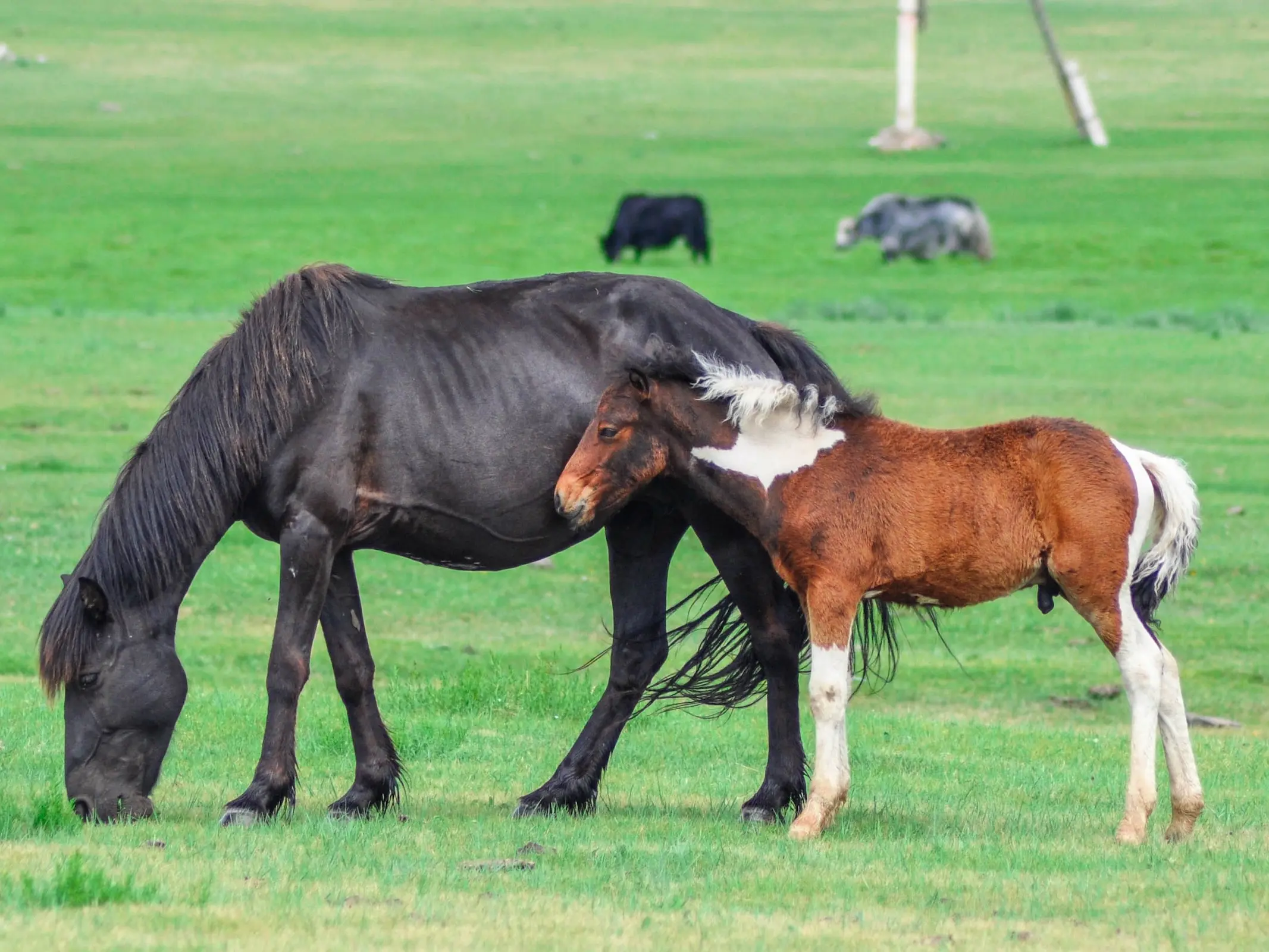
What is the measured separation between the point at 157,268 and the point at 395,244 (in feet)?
15.2

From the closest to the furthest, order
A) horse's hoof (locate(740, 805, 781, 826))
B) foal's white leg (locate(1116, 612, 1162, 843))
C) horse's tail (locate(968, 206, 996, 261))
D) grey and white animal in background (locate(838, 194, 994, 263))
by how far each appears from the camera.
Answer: foal's white leg (locate(1116, 612, 1162, 843)), horse's hoof (locate(740, 805, 781, 826)), horse's tail (locate(968, 206, 996, 261)), grey and white animal in background (locate(838, 194, 994, 263))

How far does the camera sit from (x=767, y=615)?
25.6 feet

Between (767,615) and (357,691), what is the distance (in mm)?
1658

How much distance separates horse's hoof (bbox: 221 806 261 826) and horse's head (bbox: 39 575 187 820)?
303mm

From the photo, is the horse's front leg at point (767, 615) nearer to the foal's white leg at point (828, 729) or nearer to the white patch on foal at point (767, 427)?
the white patch on foal at point (767, 427)

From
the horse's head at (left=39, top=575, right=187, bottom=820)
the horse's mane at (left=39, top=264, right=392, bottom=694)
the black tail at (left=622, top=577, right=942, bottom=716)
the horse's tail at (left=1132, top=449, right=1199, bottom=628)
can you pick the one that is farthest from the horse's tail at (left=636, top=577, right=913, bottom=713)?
the horse's head at (left=39, top=575, right=187, bottom=820)

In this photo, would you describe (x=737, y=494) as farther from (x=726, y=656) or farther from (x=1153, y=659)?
(x=1153, y=659)

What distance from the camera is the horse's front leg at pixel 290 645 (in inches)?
285

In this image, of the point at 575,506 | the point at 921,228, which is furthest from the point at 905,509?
the point at 921,228

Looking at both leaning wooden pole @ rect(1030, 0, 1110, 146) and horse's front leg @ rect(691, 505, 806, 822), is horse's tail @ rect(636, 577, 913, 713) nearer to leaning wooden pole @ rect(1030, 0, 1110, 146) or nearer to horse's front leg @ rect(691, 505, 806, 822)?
horse's front leg @ rect(691, 505, 806, 822)

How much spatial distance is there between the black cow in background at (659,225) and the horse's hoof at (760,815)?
30658mm

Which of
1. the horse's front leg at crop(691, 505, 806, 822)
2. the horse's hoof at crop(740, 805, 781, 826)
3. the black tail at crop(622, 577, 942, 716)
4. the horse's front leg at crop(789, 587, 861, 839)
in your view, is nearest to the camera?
the horse's front leg at crop(789, 587, 861, 839)

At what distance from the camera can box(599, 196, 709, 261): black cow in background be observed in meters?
37.9

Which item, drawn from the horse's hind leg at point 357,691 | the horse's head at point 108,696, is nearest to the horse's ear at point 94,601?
the horse's head at point 108,696
